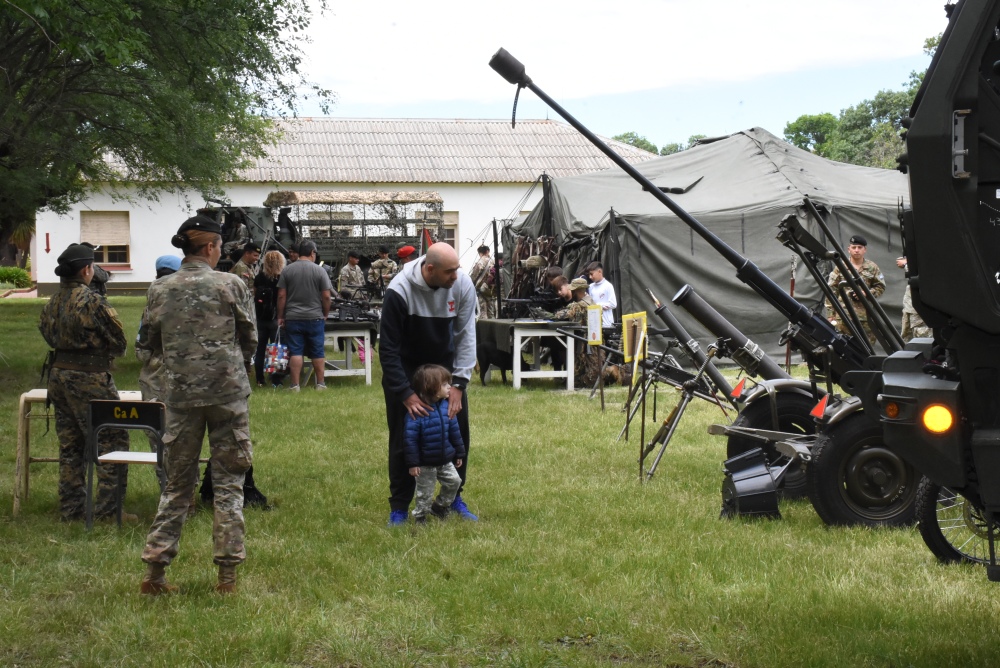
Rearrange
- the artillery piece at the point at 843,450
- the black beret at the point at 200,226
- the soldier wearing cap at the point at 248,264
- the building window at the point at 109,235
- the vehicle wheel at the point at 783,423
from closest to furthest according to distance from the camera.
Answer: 1. the black beret at the point at 200,226
2. the artillery piece at the point at 843,450
3. the vehicle wheel at the point at 783,423
4. the soldier wearing cap at the point at 248,264
5. the building window at the point at 109,235

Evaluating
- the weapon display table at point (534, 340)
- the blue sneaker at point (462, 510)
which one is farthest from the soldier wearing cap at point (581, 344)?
the blue sneaker at point (462, 510)

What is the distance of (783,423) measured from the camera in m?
8.06

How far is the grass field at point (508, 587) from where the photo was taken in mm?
5102

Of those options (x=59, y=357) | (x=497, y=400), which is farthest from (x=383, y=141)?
(x=59, y=357)

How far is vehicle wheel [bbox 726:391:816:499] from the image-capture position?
313 inches

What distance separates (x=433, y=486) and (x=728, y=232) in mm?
12336

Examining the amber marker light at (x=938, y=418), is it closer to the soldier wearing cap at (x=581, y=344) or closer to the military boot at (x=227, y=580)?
the military boot at (x=227, y=580)

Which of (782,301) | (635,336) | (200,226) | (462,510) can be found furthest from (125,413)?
(635,336)

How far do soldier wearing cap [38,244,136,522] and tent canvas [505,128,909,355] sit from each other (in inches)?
460

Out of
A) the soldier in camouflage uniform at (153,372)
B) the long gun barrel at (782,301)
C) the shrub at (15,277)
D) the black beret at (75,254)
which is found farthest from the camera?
the shrub at (15,277)

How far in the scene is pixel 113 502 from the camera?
7938mm

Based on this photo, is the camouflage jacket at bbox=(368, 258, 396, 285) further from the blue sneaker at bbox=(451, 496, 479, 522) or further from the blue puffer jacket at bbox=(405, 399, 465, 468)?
the blue puffer jacket at bbox=(405, 399, 465, 468)

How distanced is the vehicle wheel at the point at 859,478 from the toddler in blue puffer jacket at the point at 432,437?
225 centimetres

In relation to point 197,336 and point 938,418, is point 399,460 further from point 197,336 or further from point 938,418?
point 938,418
